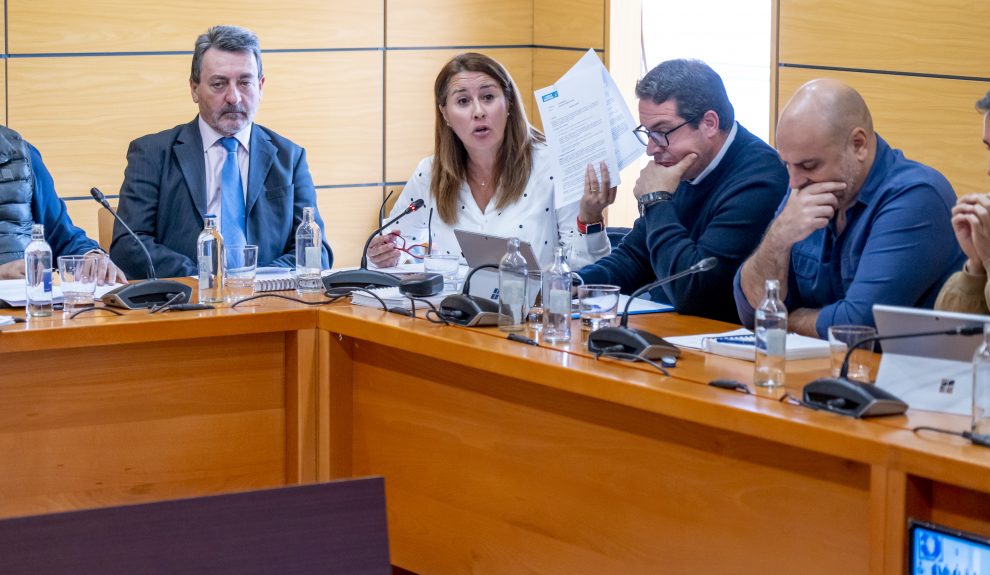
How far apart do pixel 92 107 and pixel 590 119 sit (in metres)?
2.51

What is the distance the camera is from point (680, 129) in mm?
3031

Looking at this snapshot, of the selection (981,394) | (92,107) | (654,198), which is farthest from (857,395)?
(92,107)

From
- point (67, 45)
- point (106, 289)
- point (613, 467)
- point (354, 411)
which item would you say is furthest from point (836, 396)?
point (67, 45)

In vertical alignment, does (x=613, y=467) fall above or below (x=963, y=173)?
below

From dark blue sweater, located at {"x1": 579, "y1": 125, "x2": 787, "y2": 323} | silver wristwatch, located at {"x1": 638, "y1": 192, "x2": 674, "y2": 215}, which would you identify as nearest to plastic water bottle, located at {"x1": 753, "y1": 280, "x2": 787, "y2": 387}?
dark blue sweater, located at {"x1": 579, "y1": 125, "x2": 787, "y2": 323}

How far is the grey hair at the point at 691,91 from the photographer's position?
3.01m

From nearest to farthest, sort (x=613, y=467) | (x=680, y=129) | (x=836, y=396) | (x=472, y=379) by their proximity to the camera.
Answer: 1. (x=836, y=396)
2. (x=613, y=467)
3. (x=472, y=379)
4. (x=680, y=129)

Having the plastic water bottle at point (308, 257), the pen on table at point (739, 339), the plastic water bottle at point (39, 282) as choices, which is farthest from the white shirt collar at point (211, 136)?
the pen on table at point (739, 339)

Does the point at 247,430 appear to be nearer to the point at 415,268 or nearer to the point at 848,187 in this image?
the point at 415,268

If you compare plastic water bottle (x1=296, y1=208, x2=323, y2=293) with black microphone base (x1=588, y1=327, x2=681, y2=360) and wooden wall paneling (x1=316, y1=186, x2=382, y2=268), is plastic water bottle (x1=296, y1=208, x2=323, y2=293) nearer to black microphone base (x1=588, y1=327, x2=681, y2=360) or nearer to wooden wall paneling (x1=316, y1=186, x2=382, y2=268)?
black microphone base (x1=588, y1=327, x2=681, y2=360)

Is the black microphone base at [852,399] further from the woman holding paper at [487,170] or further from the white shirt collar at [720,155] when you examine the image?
the woman holding paper at [487,170]

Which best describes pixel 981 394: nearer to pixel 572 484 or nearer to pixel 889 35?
pixel 572 484

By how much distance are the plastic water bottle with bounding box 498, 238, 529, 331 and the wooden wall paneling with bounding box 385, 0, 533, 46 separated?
322cm

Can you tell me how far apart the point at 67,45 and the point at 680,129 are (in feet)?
9.26
